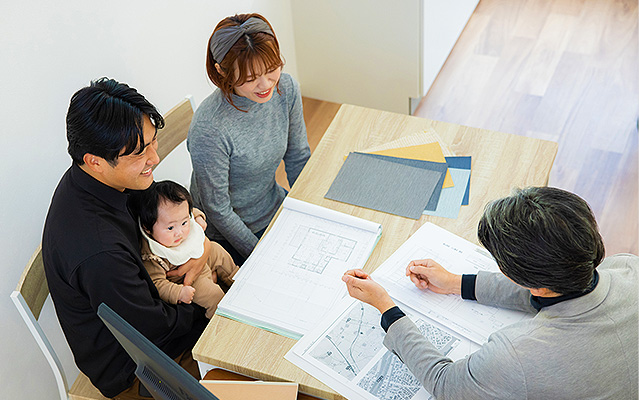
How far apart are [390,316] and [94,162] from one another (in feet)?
2.52

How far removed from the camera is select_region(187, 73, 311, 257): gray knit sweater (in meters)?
1.83

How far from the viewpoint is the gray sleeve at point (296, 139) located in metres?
2.05

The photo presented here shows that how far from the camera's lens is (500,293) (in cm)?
145

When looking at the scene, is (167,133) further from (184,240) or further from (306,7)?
(306,7)

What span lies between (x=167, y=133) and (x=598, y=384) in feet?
4.76

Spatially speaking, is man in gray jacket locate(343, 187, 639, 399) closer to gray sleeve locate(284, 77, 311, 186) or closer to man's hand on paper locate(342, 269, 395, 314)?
man's hand on paper locate(342, 269, 395, 314)

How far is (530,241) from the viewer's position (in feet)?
3.81

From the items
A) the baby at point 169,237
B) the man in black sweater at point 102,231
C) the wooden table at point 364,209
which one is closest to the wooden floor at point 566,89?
the wooden table at point 364,209

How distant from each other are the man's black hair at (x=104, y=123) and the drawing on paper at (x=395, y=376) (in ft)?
2.45

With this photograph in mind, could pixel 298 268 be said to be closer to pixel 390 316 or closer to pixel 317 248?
pixel 317 248

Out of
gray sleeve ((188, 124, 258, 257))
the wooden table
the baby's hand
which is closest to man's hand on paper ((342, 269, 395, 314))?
the wooden table

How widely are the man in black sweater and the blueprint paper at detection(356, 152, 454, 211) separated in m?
0.71

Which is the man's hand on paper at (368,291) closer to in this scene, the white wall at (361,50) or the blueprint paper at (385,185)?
the blueprint paper at (385,185)

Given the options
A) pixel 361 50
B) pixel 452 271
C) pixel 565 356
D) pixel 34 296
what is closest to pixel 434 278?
pixel 452 271
